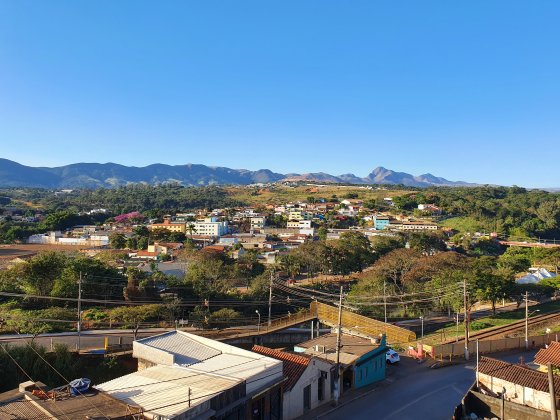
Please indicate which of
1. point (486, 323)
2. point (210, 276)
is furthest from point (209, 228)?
point (486, 323)

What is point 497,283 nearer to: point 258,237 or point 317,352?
point 317,352

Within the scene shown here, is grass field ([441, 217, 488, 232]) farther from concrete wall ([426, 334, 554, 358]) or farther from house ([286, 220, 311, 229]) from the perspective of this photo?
concrete wall ([426, 334, 554, 358])

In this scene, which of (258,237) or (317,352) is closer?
(317,352)

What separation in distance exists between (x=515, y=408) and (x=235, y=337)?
13.9 meters

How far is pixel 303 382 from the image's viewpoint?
673 inches

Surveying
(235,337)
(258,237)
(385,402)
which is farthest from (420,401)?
(258,237)

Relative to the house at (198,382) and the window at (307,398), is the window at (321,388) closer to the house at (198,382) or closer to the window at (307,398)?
the window at (307,398)

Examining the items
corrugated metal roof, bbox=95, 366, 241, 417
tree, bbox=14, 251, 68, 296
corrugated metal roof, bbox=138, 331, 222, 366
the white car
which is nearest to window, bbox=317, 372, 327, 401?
corrugated metal roof, bbox=138, 331, 222, 366

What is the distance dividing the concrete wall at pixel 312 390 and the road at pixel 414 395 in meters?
0.86

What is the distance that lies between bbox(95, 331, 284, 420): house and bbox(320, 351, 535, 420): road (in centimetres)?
352

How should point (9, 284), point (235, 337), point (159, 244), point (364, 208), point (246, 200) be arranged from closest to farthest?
point (235, 337), point (9, 284), point (159, 244), point (364, 208), point (246, 200)

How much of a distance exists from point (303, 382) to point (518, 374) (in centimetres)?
827

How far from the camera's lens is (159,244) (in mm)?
71000

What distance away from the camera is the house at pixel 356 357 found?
20.2 metres
